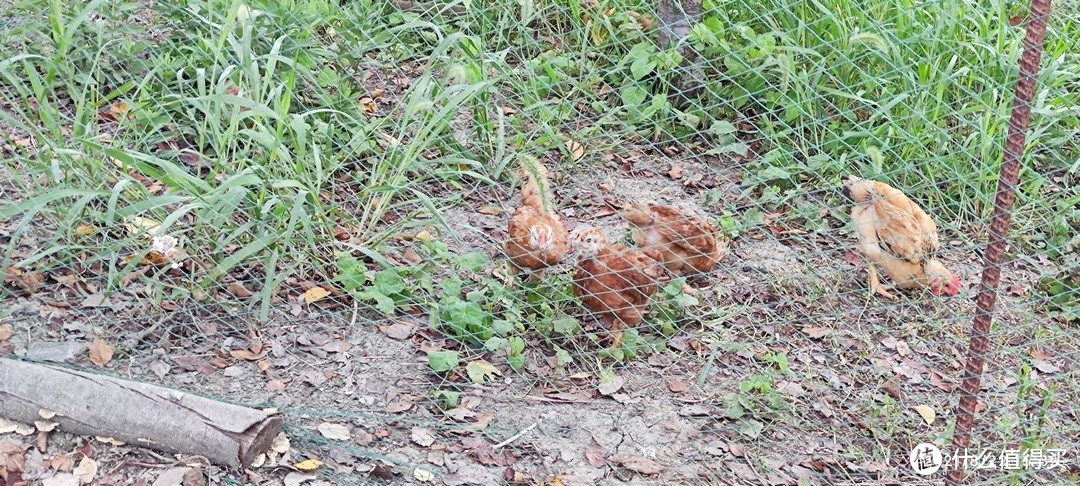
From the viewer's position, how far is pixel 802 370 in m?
3.65

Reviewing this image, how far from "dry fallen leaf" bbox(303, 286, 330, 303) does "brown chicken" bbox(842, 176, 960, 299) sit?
1942 mm

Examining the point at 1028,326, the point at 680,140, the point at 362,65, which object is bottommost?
the point at 1028,326

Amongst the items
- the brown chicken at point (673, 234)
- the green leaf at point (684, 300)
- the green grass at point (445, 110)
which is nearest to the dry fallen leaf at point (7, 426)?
the green grass at point (445, 110)

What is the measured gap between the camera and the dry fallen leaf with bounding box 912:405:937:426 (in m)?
3.45

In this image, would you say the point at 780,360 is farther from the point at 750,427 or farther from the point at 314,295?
the point at 314,295

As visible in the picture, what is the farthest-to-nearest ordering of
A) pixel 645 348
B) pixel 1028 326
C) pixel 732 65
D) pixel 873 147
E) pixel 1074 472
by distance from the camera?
pixel 732 65 < pixel 873 147 < pixel 1028 326 < pixel 645 348 < pixel 1074 472

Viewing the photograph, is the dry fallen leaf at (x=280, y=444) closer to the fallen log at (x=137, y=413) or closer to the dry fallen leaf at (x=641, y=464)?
the fallen log at (x=137, y=413)

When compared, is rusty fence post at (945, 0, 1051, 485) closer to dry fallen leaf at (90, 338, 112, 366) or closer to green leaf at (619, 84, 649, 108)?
green leaf at (619, 84, 649, 108)

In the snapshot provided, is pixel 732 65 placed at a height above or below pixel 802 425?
above

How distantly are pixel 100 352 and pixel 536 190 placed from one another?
5.09ft

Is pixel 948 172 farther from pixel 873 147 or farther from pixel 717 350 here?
pixel 717 350

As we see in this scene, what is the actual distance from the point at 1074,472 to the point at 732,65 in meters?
2.19

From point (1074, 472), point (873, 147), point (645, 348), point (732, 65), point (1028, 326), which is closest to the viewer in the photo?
point (1074, 472)

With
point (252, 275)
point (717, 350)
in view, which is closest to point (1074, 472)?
point (717, 350)
